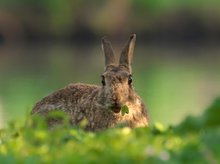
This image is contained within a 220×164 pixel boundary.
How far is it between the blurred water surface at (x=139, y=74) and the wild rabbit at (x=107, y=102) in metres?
6.88

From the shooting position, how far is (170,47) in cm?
5375

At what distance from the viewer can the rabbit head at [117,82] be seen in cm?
1043

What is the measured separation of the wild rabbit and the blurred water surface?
6882mm

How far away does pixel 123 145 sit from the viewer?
5.77 m

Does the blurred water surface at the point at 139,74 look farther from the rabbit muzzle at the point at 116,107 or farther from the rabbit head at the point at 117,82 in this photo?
the rabbit muzzle at the point at 116,107

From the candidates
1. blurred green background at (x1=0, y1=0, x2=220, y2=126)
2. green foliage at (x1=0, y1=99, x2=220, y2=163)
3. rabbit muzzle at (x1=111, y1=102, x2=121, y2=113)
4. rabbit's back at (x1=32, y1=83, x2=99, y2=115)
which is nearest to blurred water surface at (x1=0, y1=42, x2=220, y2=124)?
blurred green background at (x1=0, y1=0, x2=220, y2=126)

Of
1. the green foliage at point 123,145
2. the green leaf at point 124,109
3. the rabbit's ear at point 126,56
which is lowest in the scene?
the green foliage at point 123,145

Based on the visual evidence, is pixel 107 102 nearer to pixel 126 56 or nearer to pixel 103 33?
pixel 126 56

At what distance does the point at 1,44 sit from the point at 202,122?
47.8 meters

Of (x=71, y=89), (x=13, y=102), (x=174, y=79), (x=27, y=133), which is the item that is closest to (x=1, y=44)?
(x=174, y=79)

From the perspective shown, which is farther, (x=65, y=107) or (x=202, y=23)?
(x=202, y=23)

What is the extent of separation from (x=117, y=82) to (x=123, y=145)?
4894 mm

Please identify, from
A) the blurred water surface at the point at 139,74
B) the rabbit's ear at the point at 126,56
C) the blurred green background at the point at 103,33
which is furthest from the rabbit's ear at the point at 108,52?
the blurred green background at the point at 103,33

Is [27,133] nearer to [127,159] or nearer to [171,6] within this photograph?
[127,159]
